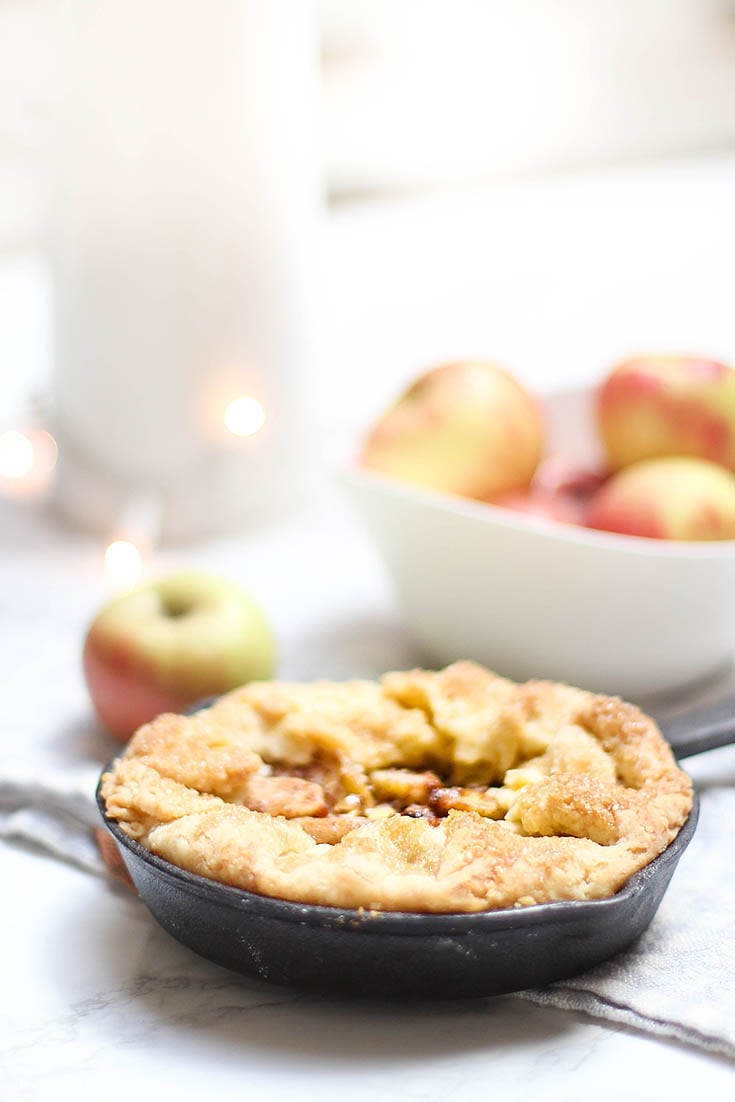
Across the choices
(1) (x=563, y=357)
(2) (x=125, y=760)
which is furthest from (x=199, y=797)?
(1) (x=563, y=357)

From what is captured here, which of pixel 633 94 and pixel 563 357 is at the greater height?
pixel 633 94

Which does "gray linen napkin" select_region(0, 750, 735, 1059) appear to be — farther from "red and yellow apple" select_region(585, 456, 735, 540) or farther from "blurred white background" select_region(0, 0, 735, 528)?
"blurred white background" select_region(0, 0, 735, 528)

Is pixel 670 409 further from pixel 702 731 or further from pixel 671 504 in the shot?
pixel 702 731

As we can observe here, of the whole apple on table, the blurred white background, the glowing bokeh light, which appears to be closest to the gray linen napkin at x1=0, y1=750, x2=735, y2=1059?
the whole apple on table

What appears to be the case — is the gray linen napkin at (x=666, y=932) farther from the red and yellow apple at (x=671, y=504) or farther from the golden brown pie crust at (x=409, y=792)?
the red and yellow apple at (x=671, y=504)

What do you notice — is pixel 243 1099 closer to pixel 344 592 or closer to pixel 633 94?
pixel 344 592

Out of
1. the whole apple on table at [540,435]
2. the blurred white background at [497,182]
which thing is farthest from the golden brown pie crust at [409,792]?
the blurred white background at [497,182]
